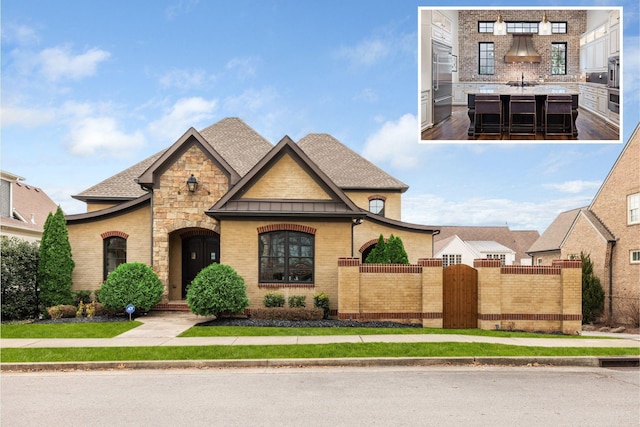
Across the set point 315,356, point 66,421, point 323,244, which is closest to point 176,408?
point 66,421

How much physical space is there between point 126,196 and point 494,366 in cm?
2064

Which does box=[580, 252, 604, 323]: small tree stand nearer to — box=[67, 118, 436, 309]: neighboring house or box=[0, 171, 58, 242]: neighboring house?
box=[67, 118, 436, 309]: neighboring house

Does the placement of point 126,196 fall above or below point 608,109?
below

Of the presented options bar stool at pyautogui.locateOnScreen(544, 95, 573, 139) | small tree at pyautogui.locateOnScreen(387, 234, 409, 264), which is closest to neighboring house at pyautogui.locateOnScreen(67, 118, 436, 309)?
small tree at pyautogui.locateOnScreen(387, 234, 409, 264)

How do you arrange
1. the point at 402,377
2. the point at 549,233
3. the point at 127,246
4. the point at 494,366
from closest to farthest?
the point at 402,377
the point at 494,366
the point at 127,246
the point at 549,233

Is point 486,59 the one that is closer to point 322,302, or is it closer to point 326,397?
point 322,302

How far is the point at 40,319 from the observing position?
737 inches

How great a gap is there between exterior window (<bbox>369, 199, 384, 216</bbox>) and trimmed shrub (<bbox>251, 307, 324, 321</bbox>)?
15.0 meters

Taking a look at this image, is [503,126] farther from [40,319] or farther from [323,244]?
[40,319]

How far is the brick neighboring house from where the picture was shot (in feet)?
91.4

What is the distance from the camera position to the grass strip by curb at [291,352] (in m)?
12.1

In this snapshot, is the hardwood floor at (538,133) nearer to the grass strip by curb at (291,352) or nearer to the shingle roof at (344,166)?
the grass strip by curb at (291,352)

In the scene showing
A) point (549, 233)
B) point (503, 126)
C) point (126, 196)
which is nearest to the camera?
point (503, 126)

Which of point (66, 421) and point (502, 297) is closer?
point (66, 421)
